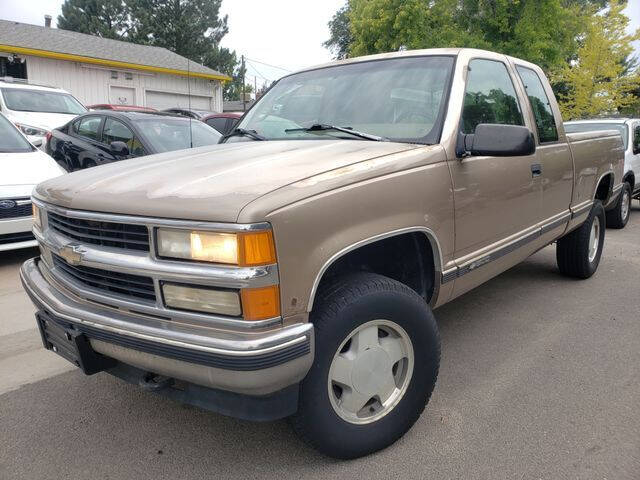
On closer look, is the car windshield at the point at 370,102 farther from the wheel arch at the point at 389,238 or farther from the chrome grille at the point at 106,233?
the chrome grille at the point at 106,233

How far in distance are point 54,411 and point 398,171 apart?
84.2 inches

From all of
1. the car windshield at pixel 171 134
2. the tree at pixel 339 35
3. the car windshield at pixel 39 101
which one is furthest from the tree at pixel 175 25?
the car windshield at pixel 171 134

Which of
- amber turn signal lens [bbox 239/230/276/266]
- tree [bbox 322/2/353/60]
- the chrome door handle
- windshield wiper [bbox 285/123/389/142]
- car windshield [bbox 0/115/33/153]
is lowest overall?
amber turn signal lens [bbox 239/230/276/266]

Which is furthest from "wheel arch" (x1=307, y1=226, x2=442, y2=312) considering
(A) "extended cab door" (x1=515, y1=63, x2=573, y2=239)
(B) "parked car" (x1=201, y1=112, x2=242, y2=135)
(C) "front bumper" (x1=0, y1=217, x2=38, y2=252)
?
(C) "front bumper" (x1=0, y1=217, x2=38, y2=252)

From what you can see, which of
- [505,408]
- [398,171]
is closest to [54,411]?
[398,171]

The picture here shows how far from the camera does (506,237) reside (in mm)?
3252

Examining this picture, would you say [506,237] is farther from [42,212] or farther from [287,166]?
[42,212]

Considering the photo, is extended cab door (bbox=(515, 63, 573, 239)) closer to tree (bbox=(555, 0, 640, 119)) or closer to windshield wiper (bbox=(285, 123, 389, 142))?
windshield wiper (bbox=(285, 123, 389, 142))

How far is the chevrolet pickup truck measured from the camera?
184cm

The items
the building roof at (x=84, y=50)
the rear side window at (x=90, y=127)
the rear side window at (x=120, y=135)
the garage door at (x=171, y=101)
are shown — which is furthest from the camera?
the garage door at (x=171, y=101)

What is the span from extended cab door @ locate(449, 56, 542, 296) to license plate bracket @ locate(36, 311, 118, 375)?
1.77m

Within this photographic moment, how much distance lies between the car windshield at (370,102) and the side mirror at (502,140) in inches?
8.5

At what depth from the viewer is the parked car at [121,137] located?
22.4 feet

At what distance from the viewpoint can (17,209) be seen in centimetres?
509
